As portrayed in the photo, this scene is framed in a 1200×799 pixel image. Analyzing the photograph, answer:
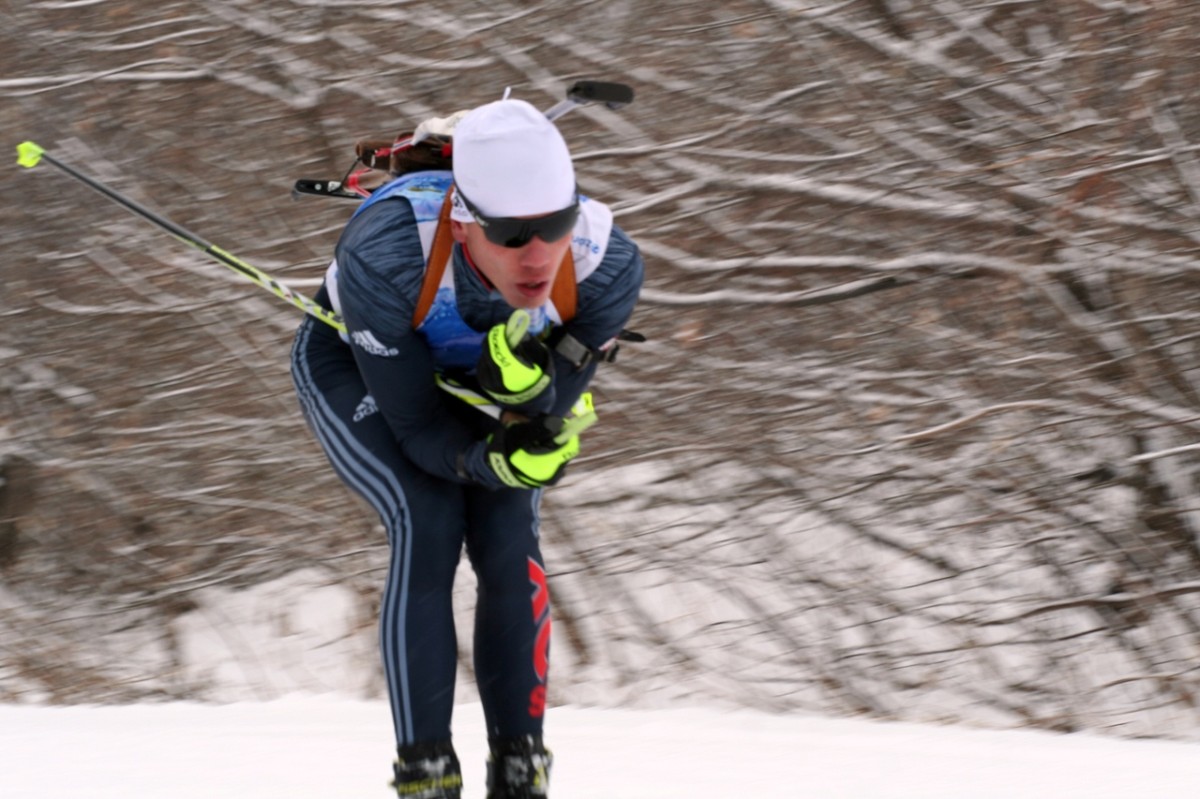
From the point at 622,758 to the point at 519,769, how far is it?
A: 3.41ft

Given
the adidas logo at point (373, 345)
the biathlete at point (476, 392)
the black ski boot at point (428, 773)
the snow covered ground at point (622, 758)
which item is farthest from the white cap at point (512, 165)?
the snow covered ground at point (622, 758)

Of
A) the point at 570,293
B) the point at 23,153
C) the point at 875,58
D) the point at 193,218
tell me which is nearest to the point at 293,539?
the point at 193,218

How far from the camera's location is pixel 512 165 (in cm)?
230

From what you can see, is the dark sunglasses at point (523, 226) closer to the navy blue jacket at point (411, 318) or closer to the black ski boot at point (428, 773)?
the navy blue jacket at point (411, 318)

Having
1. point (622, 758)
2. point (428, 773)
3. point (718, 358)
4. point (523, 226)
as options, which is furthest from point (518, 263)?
point (718, 358)

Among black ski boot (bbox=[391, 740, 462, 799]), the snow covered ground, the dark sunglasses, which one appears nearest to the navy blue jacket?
the dark sunglasses

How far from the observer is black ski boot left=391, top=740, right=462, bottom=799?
2.36 m

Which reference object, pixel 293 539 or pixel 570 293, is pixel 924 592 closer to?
pixel 293 539

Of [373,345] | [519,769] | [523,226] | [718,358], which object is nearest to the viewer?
[523,226]

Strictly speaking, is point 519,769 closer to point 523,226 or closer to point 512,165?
point 523,226

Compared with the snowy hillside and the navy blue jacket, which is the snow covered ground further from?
the snowy hillside

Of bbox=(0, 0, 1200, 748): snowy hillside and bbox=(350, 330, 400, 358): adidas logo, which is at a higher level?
bbox=(350, 330, 400, 358): adidas logo

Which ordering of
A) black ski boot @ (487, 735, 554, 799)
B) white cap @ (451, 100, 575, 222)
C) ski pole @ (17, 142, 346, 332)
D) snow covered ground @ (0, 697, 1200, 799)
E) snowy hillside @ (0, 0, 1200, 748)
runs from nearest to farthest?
white cap @ (451, 100, 575, 222) → black ski boot @ (487, 735, 554, 799) → ski pole @ (17, 142, 346, 332) → snow covered ground @ (0, 697, 1200, 799) → snowy hillside @ (0, 0, 1200, 748)

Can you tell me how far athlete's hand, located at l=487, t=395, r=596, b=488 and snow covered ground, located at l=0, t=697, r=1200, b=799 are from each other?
1.03 meters
